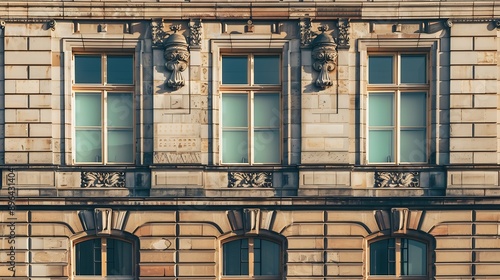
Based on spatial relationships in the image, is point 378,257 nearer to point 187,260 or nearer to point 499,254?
point 499,254

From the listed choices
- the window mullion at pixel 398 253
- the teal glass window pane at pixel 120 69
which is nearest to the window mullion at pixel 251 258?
the window mullion at pixel 398 253

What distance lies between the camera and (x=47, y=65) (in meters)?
24.5

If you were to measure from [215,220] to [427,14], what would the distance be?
746 cm

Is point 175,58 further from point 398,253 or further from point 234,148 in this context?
point 398,253

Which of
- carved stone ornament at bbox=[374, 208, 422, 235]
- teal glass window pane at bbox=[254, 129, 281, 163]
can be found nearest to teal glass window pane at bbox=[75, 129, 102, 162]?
teal glass window pane at bbox=[254, 129, 281, 163]

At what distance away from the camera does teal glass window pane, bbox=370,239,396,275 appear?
24812 millimetres

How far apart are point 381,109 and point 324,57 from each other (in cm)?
209

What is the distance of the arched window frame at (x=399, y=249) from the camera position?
80.2ft

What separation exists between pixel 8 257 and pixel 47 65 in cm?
492

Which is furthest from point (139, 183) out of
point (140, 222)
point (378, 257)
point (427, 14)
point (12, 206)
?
point (427, 14)

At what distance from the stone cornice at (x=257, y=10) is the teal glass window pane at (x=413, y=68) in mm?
1080

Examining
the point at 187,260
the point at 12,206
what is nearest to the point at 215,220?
the point at 187,260

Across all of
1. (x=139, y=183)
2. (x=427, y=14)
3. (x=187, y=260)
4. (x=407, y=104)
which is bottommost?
(x=187, y=260)

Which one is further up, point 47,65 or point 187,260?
point 47,65
